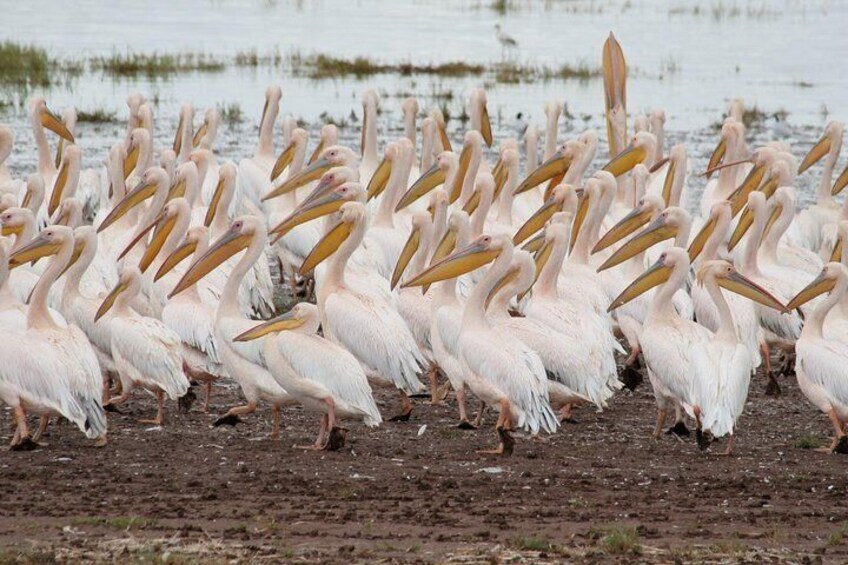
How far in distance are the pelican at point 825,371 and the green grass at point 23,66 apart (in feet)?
50.1

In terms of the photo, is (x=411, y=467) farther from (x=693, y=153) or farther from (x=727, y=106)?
(x=727, y=106)

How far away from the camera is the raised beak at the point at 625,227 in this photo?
32.7ft

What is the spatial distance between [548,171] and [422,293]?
2.95 metres

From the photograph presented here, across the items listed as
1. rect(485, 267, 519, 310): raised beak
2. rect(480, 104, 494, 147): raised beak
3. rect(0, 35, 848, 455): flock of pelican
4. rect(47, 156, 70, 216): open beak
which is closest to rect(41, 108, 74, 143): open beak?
rect(0, 35, 848, 455): flock of pelican

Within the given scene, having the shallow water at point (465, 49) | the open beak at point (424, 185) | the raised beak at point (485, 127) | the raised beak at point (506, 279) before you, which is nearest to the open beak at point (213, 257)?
the raised beak at point (506, 279)

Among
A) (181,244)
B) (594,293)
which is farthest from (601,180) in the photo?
(181,244)

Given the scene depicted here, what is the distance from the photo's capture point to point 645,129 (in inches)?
552

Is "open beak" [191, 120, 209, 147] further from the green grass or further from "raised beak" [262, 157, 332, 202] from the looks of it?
the green grass

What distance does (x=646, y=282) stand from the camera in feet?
28.1

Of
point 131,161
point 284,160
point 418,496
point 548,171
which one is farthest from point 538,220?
point 418,496

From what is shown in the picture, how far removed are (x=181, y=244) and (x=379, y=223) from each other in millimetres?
2033

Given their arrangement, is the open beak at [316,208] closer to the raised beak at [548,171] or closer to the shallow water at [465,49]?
the raised beak at [548,171]

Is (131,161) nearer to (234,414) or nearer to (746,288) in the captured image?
(234,414)

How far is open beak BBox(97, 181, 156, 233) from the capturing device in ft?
33.8
